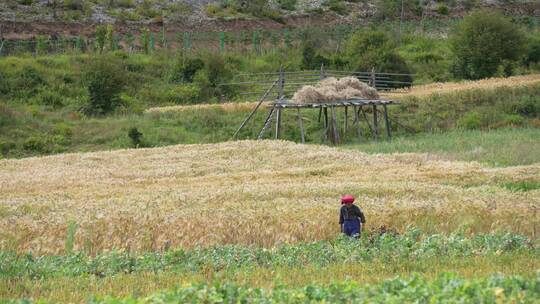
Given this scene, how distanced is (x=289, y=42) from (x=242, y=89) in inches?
626

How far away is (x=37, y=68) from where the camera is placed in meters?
58.0

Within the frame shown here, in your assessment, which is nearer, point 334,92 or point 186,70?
point 334,92

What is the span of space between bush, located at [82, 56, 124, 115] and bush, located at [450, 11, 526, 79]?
1029 inches

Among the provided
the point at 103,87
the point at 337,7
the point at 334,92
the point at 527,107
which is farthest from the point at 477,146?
the point at 337,7

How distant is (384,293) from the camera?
8531 millimetres

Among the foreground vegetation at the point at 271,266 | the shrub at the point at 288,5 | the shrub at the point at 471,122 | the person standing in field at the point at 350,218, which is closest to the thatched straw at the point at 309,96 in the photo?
the shrub at the point at 471,122

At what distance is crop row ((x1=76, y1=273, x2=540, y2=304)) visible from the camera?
816 centimetres

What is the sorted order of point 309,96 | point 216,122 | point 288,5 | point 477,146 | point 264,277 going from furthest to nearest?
point 288,5 → point 216,122 → point 309,96 → point 477,146 → point 264,277

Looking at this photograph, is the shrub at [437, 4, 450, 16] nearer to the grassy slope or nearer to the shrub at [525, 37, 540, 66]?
the shrub at [525, 37, 540, 66]

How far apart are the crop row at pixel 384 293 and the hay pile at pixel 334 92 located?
114 ft

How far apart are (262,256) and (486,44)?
50.0 meters

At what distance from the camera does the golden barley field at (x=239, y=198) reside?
16156 millimetres

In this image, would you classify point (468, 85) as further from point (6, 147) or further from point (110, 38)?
point (6, 147)

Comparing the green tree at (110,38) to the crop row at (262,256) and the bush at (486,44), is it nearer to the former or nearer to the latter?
the bush at (486,44)
